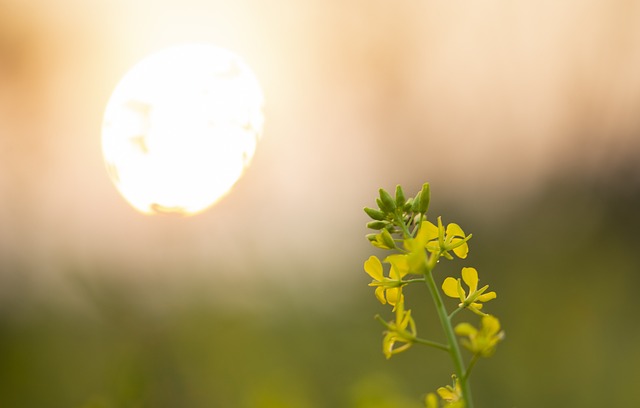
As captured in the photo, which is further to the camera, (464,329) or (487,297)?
(487,297)

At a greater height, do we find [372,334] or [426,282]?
[372,334]

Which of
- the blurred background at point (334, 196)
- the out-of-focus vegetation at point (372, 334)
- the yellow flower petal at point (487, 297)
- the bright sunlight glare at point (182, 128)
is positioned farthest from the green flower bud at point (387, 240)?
the bright sunlight glare at point (182, 128)

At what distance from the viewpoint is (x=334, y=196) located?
12.4ft

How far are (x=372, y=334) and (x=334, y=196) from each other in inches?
32.5

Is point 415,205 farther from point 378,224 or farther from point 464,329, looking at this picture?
point 464,329

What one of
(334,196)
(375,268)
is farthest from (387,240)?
(334,196)

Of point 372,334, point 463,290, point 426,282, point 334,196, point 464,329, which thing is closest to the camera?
point 464,329

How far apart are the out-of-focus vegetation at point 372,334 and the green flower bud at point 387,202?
4.20 ft

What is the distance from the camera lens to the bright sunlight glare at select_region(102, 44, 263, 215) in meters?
3.54

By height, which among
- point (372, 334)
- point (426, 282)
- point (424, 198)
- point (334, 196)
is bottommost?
point (426, 282)

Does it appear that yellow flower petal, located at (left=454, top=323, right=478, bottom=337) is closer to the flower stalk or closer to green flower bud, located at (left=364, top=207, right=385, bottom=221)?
the flower stalk

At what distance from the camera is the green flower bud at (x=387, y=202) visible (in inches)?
34.0

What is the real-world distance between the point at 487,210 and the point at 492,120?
60 cm

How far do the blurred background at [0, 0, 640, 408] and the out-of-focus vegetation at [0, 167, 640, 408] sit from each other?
0.04 feet
